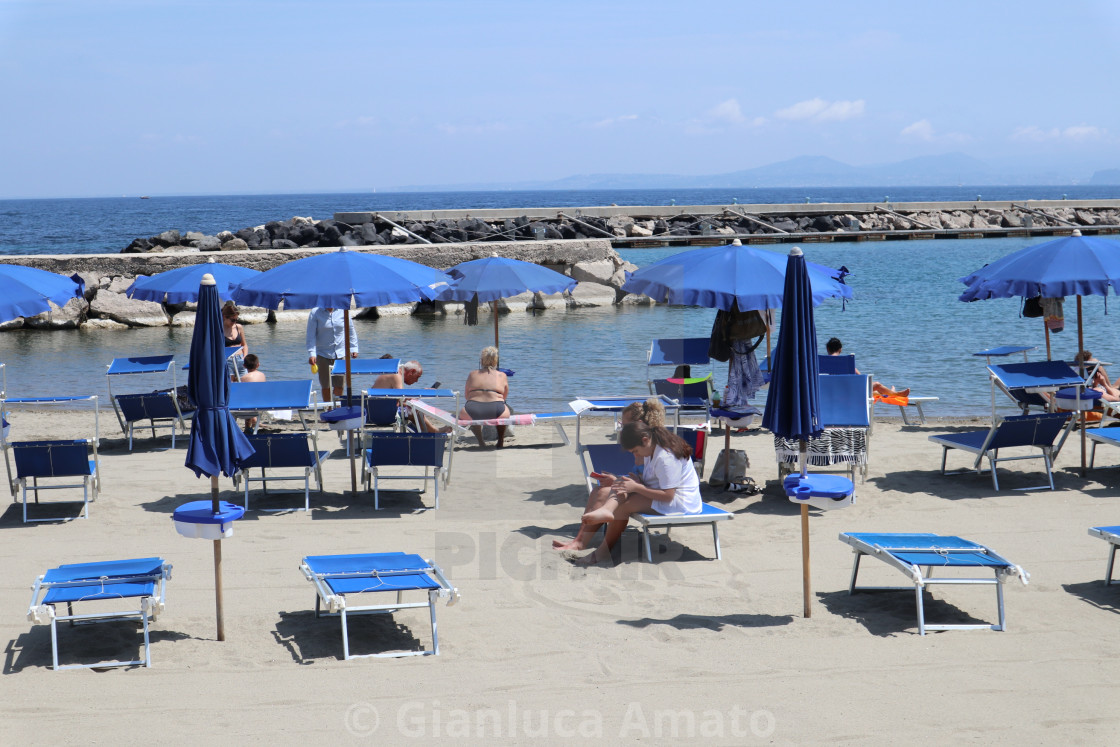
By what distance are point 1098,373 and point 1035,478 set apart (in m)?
2.26

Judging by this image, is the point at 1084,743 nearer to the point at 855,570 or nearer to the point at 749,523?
the point at 855,570

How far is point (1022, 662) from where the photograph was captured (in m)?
4.71

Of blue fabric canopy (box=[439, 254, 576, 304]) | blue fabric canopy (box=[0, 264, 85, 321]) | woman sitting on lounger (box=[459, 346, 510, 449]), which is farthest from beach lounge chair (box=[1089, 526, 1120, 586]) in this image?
blue fabric canopy (box=[0, 264, 85, 321])

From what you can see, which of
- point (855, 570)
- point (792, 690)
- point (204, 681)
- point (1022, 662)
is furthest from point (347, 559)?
point (1022, 662)

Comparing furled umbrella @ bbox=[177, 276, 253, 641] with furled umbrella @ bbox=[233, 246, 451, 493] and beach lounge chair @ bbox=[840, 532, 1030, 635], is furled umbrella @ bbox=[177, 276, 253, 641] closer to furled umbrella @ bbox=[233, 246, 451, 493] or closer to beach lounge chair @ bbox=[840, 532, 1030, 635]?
furled umbrella @ bbox=[233, 246, 451, 493]

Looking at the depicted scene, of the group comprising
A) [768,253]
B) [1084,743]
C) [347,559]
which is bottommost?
[1084,743]

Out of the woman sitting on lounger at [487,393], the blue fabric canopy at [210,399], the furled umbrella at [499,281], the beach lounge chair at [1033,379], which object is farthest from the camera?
the furled umbrella at [499,281]

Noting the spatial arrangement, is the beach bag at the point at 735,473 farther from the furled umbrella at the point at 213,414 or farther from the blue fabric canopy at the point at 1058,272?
the furled umbrella at the point at 213,414

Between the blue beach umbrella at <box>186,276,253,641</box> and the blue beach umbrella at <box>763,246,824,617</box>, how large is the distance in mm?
2751

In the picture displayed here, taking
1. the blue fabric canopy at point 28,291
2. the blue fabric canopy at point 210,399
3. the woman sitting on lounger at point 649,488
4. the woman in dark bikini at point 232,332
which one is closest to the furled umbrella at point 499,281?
the woman in dark bikini at point 232,332

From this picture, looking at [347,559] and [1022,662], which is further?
[347,559]

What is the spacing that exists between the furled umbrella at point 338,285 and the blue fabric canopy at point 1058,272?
4.77 meters

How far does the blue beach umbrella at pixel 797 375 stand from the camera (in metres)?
5.16

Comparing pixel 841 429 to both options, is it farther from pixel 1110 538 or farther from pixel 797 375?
pixel 797 375
